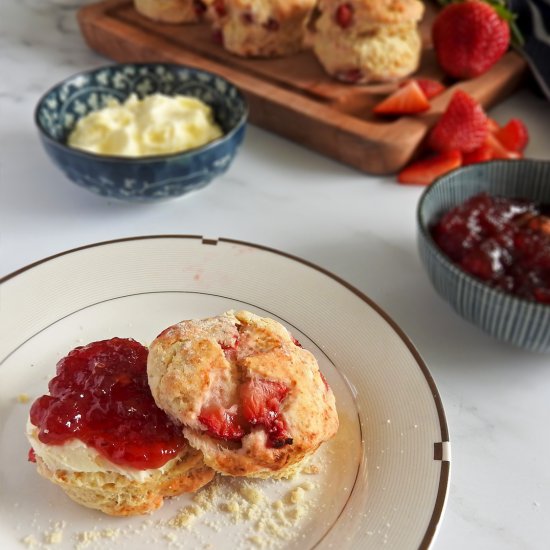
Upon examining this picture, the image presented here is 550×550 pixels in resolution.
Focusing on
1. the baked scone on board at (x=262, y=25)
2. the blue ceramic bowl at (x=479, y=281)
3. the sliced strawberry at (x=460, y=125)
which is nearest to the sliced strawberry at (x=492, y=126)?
the sliced strawberry at (x=460, y=125)

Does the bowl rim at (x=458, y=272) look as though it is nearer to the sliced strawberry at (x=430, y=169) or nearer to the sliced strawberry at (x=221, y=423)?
the sliced strawberry at (x=430, y=169)

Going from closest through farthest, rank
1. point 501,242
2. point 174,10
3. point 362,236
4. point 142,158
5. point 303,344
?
point 303,344
point 501,242
point 142,158
point 362,236
point 174,10

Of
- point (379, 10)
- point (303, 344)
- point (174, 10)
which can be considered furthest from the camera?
point (174, 10)

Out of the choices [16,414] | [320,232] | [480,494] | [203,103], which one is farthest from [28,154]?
[480,494]

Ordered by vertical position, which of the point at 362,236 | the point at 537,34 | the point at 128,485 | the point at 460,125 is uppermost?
the point at 537,34

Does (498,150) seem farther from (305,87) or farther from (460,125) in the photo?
(305,87)

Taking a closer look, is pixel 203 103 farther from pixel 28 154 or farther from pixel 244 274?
pixel 244 274

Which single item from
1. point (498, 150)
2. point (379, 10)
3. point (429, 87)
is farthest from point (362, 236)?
point (379, 10)

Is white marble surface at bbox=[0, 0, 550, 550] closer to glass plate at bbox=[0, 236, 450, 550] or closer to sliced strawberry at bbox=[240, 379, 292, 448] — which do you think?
glass plate at bbox=[0, 236, 450, 550]
